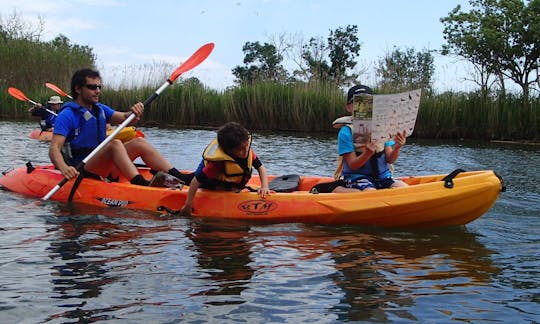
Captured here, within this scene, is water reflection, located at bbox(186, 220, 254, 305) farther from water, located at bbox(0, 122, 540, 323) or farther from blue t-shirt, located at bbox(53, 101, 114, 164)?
blue t-shirt, located at bbox(53, 101, 114, 164)

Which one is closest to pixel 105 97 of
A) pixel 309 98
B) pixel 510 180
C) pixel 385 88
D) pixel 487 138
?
pixel 309 98

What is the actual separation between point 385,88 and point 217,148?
953 centimetres

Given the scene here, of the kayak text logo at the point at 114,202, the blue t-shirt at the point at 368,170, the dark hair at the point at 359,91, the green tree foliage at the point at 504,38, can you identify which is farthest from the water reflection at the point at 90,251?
the green tree foliage at the point at 504,38

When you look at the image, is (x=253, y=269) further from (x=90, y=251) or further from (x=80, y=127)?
(x=80, y=127)

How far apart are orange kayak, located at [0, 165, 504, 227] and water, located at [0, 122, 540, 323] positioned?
0.11 m

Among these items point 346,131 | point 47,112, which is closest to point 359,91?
point 346,131

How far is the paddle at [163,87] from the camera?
5.48 meters

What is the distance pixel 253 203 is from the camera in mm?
4996

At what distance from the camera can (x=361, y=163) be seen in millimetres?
4766

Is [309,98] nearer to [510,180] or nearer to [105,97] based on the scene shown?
[105,97]

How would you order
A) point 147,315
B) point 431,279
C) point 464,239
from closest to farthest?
1. point 147,315
2. point 431,279
3. point 464,239

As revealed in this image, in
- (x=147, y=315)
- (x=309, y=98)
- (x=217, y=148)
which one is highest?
(x=309, y=98)

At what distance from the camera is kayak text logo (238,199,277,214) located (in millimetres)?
4961

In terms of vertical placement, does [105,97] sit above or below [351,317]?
above
